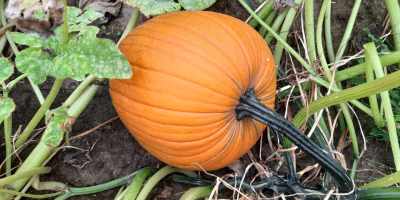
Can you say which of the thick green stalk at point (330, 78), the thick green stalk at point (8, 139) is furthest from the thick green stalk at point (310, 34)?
the thick green stalk at point (8, 139)

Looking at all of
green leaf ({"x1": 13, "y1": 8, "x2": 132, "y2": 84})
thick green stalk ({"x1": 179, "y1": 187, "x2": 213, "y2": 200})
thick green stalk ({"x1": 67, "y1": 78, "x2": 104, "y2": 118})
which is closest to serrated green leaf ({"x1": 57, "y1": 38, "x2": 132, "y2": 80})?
green leaf ({"x1": 13, "y1": 8, "x2": 132, "y2": 84})

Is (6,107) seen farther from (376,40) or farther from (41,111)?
(376,40)

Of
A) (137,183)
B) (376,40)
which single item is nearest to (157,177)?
(137,183)

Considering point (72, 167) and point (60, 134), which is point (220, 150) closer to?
point (60, 134)

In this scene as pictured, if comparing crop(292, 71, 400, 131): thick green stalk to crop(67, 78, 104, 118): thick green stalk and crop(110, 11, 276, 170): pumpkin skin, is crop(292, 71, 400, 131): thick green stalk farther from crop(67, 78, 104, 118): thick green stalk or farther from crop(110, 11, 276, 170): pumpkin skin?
crop(67, 78, 104, 118): thick green stalk

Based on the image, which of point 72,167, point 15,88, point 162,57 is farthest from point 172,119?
point 15,88
